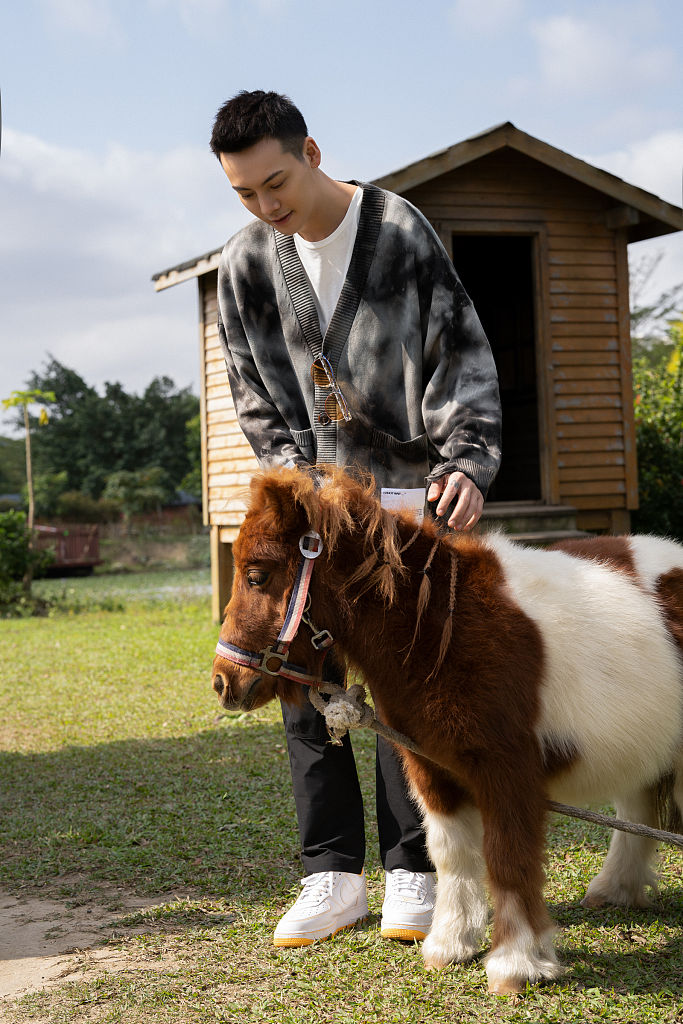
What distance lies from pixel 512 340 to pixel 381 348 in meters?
12.1

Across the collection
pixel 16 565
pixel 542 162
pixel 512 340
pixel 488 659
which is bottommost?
pixel 16 565

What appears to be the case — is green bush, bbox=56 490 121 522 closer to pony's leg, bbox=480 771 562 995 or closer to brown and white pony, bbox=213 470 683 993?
brown and white pony, bbox=213 470 683 993

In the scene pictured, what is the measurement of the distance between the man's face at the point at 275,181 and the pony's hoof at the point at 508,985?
7.09 feet

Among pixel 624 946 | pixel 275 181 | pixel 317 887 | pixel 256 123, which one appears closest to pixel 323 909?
pixel 317 887

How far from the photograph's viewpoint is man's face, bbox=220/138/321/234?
8.29 ft

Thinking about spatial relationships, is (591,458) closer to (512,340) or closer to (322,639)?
(512,340)

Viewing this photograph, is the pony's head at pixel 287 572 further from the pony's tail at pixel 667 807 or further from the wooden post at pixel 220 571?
the wooden post at pixel 220 571

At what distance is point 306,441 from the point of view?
2938mm

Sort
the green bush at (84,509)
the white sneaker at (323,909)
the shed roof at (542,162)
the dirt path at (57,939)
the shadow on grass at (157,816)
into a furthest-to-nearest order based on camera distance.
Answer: the green bush at (84,509) → the shed roof at (542,162) → the shadow on grass at (157,816) → the white sneaker at (323,909) → the dirt path at (57,939)

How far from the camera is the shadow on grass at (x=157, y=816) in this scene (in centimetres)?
357

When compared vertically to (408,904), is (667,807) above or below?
above

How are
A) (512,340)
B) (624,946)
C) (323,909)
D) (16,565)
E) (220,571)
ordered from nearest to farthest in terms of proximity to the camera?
(624,946) → (323,909) → (220,571) → (512,340) → (16,565)

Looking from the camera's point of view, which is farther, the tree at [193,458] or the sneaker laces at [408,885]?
the tree at [193,458]

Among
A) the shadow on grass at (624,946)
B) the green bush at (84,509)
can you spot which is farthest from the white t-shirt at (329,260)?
the green bush at (84,509)
